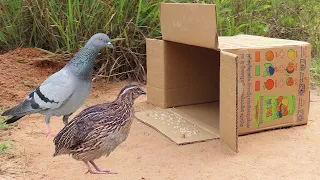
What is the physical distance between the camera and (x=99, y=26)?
5145mm

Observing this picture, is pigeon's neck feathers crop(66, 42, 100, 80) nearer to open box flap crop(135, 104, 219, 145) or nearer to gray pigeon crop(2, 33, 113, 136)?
gray pigeon crop(2, 33, 113, 136)

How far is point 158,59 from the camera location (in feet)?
14.8

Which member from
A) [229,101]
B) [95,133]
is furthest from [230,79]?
[95,133]

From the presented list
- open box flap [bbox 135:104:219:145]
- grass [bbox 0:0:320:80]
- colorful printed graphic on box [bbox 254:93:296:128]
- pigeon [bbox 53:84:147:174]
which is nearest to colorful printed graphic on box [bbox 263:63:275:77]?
colorful printed graphic on box [bbox 254:93:296:128]

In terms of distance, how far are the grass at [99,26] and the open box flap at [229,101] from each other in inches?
75.3

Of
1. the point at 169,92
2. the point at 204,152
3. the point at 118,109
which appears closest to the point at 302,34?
the point at 169,92

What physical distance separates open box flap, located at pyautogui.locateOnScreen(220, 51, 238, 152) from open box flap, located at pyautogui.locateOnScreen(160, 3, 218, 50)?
0.19 metres

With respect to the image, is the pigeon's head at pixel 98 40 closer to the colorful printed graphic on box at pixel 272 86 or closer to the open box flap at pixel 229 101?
the open box flap at pixel 229 101

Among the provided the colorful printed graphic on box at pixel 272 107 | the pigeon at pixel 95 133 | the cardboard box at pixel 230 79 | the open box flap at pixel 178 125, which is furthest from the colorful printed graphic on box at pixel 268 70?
the pigeon at pixel 95 133

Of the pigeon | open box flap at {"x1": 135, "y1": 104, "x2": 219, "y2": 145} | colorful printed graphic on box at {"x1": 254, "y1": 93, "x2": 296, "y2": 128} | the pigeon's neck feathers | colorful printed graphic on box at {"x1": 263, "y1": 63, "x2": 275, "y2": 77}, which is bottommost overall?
open box flap at {"x1": 135, "y1": 104, "x2": 219, "y2": 145}

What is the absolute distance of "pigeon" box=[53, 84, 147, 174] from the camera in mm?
2768

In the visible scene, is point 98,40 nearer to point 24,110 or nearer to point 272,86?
point 24,110

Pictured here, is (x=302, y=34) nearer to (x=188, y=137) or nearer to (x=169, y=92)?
(x=169, y=92)

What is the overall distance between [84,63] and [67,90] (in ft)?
0.87
